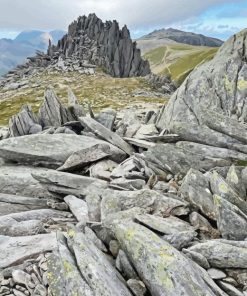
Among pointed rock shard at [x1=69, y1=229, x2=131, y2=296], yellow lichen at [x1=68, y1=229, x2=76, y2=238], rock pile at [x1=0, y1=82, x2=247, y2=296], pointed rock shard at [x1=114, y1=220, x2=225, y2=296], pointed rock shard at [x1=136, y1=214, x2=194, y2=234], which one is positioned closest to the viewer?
pointed rock shard at [x1=114, y1=220, x2=225, y2=296]

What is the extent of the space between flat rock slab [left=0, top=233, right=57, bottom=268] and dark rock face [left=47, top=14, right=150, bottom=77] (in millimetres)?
139128

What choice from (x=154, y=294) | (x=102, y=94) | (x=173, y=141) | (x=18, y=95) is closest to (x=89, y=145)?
(x=173, y=141)

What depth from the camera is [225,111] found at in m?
28.0

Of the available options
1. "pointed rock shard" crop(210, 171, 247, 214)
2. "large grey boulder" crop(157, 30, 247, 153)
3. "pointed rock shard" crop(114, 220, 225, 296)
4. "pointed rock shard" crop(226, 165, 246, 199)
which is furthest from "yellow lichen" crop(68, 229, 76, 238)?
"large grey boulder" crop(157, 30, 247, 153)

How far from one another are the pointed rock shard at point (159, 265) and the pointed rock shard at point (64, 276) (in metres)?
2.15

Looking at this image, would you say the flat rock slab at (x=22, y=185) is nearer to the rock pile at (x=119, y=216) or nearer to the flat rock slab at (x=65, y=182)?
the rock pile at (x=119, y=216)

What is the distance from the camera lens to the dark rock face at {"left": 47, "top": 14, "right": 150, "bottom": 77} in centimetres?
15738

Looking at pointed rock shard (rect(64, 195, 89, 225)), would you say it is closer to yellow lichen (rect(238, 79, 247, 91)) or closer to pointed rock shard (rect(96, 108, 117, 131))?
pointed rock shard (rect(96, 108, 117, 131))

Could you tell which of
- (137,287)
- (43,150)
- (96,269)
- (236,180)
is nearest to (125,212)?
(96,269)

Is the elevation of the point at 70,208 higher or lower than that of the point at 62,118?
lower

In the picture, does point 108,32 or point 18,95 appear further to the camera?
point 108,32

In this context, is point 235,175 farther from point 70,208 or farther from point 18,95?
point 18,95

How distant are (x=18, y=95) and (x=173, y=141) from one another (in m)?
105

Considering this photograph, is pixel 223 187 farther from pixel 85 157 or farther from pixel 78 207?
pixel 85 157
